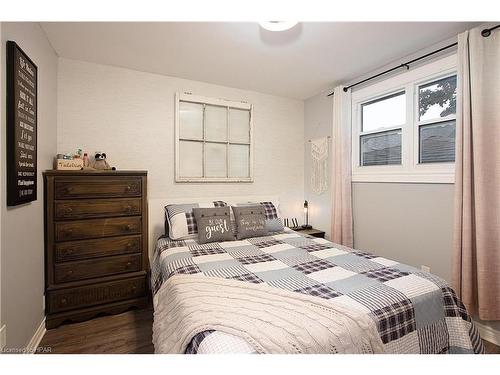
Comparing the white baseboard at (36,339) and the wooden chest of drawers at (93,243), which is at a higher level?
the wooden chest of drawers at (93,243)

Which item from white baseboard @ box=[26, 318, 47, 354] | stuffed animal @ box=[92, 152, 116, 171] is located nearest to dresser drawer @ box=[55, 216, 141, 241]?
stuffed animal @ box=[92, 152, 116, 171]

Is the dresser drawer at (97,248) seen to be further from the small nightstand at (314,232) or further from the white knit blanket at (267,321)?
the small nightstand at (314,232)

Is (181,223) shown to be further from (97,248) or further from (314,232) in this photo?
(314,232)

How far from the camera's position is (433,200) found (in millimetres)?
2139

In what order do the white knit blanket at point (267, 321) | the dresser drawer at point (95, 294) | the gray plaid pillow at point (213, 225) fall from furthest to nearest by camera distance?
the gray plaid pillow at point (213, 225)
the dresser drawer at point (95, 294)
the white knit blanket at point (267, 321)

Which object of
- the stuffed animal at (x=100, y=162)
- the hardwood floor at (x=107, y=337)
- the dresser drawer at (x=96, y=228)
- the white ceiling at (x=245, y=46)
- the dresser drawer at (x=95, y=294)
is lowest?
the hardwood floor at (x=107, y=337)

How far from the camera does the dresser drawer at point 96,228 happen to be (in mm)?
2012

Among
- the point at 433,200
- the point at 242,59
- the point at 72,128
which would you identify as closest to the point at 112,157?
the point at 72,128

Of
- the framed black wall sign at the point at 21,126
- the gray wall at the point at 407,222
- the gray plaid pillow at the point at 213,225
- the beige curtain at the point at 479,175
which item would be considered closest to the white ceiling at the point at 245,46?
the beige curtain at the point at 479,175

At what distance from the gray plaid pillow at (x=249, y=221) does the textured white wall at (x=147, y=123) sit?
2.25ft

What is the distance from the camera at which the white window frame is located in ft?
6.80

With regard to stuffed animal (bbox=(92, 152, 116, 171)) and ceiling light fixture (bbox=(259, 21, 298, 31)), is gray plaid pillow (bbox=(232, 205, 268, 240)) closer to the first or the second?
stuffed animal (bbox=(92, 152, 116, 171))

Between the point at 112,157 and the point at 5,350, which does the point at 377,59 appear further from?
the point at 5,350

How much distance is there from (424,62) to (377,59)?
404 millimetres
